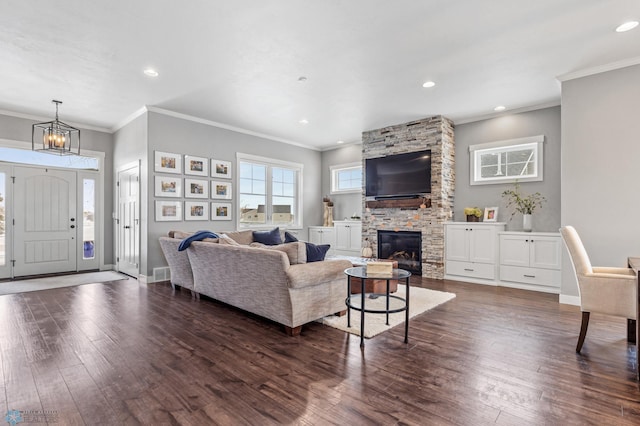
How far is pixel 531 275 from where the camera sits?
499 cm

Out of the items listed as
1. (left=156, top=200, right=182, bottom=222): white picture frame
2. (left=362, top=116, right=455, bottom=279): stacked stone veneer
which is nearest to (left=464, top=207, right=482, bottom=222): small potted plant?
(left=362, top=116, right=455, bottom=279): stacked stone veneer

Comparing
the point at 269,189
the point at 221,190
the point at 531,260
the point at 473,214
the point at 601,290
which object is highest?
the point at 269,189

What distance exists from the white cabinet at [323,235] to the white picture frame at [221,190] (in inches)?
99.4

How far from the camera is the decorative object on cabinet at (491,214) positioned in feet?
18.5

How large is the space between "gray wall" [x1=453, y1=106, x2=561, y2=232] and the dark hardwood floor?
6.93 feet

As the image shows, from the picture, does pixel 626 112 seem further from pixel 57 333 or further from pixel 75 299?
pixel 75 299

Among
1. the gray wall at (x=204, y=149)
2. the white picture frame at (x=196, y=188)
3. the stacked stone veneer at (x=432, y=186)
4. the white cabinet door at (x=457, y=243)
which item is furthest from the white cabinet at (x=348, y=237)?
the white picture frame at (x=196, y=188)

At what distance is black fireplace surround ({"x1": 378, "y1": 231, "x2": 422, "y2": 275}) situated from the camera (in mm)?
6234

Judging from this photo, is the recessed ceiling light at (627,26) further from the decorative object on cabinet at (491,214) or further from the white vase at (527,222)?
the decorative object on cabinet at (491,214)

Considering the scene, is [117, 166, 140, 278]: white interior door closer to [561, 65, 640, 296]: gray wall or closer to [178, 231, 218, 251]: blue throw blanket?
[178, 231, 218, 251]: blue throw blanket

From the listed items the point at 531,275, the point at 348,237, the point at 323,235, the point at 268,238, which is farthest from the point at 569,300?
the point at 323,235

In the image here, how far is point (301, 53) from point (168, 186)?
3464mm

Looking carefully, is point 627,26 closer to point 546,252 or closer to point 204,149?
point 546,252

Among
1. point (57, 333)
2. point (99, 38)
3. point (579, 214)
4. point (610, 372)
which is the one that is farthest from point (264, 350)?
point (579, 214)
